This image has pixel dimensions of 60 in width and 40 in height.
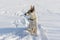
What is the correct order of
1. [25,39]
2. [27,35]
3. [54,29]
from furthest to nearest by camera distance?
[54,29] < [27,35] < [25,39]

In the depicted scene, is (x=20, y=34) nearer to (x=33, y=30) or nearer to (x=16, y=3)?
(x=33, y=30)

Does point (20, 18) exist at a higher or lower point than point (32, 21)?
lower

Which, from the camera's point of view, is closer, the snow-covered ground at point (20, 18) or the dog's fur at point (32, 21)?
the dog's fur at point (32, 21)

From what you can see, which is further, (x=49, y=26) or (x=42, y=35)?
(x=49, y=26)

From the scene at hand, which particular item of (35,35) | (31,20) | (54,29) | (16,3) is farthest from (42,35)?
(16,3)

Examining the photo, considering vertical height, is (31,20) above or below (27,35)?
above

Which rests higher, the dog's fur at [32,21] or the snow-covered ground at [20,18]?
the dog's fur at [32,21]

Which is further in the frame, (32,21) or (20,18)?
(20,18)

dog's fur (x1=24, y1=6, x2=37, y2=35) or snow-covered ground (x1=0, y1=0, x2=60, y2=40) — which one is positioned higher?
dog's fur (x1=24, y1=6, x2=37, y2=35)

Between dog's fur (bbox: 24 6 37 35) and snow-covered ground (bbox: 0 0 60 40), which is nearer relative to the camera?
dog's fur (bbox: 24 6 37 35)

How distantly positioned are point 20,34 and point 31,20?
43cm

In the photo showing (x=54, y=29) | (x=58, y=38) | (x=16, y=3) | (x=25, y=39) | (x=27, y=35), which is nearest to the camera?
(x=25, y=39)

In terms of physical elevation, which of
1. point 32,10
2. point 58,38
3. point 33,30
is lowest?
point 58,38

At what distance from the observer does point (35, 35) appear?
457 centimetres
